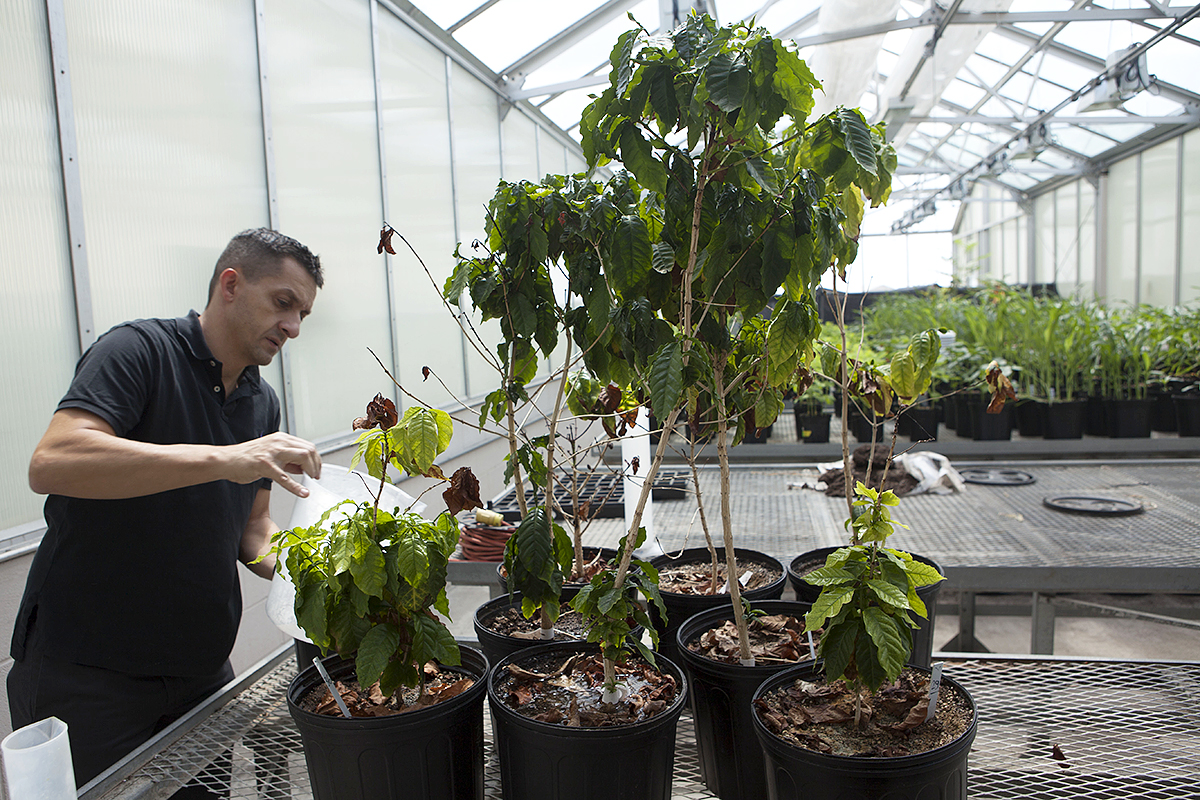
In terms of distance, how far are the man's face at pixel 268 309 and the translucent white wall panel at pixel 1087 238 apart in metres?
11.5

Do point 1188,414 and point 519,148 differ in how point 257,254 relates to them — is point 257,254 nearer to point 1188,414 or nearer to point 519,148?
point 1188,414

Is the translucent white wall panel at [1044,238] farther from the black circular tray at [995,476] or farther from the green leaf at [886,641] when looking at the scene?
the green leaf at [886,641]

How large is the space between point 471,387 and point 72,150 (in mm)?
3406

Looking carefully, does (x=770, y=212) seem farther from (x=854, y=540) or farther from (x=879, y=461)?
(x=879, y=461)

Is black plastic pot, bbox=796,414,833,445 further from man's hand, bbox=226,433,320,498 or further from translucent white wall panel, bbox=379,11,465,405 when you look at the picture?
man's hand, bbox=226,433,320,498

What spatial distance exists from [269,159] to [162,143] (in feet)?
1.89

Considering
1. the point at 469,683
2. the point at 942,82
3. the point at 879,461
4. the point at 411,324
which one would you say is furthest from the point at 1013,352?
the point at 469,683

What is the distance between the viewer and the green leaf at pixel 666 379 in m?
0.93

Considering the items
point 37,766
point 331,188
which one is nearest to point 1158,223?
point 331,188

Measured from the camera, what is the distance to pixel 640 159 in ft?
3.27

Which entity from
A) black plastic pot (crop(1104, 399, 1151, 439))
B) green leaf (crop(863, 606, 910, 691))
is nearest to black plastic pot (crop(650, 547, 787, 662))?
green leaf (crop(863, 606, 910, 691))

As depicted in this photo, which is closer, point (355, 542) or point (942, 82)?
point (355, 542)

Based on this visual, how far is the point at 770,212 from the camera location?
1019 mm

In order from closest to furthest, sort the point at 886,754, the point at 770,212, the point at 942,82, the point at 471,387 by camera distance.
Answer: the point at 886,754 < the point at 770,212 < the point at 471,387 < the point at 942,82
